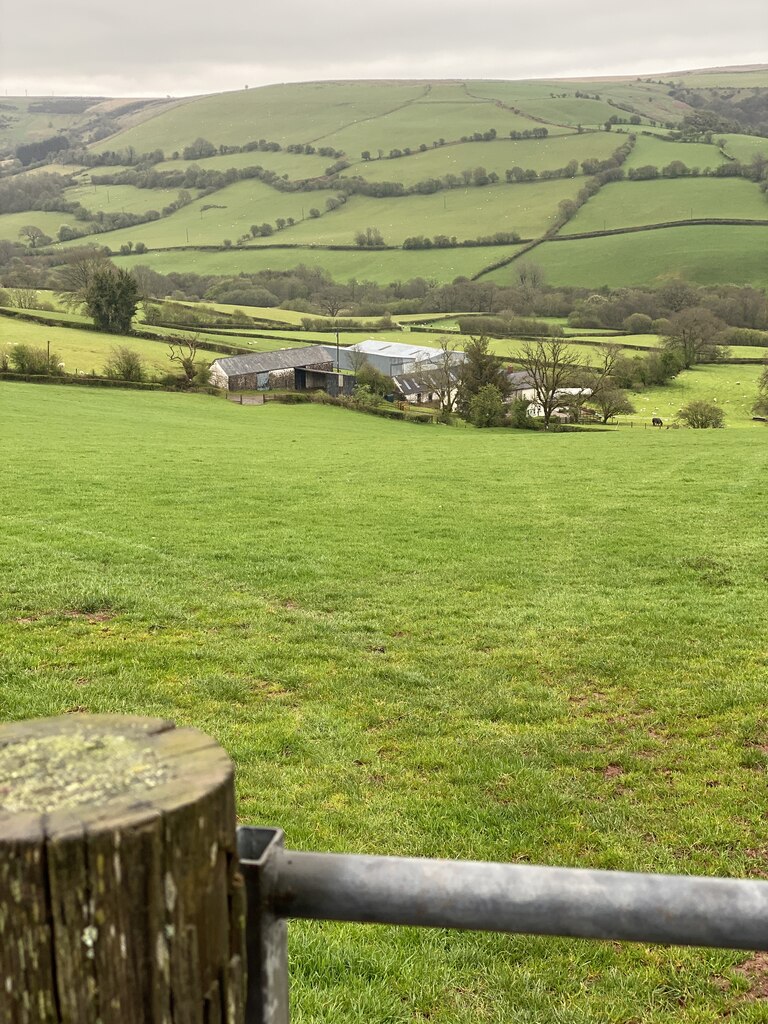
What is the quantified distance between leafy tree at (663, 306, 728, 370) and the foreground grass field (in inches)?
2645

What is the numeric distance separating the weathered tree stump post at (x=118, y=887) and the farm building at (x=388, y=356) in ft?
285

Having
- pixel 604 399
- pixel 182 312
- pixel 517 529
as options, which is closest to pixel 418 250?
pixel 182 312

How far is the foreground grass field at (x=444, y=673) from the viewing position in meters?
5.19

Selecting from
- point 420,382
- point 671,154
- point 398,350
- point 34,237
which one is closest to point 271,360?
point 420,382

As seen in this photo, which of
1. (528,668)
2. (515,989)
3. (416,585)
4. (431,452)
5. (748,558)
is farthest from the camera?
(431,452)

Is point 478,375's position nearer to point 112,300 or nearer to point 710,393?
point 710,393

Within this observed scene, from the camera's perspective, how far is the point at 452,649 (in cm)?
1143

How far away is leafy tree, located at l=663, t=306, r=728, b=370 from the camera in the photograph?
3403 inches

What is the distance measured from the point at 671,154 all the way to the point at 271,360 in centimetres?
13181

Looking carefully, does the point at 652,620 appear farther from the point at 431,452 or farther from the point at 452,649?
the point at 431,452

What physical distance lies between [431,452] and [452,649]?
80.9ft

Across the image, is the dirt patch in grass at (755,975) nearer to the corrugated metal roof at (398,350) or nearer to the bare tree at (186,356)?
the bare tree at (186,356)

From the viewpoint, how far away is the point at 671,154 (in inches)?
6860

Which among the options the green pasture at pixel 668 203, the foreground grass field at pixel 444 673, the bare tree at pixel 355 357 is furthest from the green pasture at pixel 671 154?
the foreground grass field at pixel 444 673
